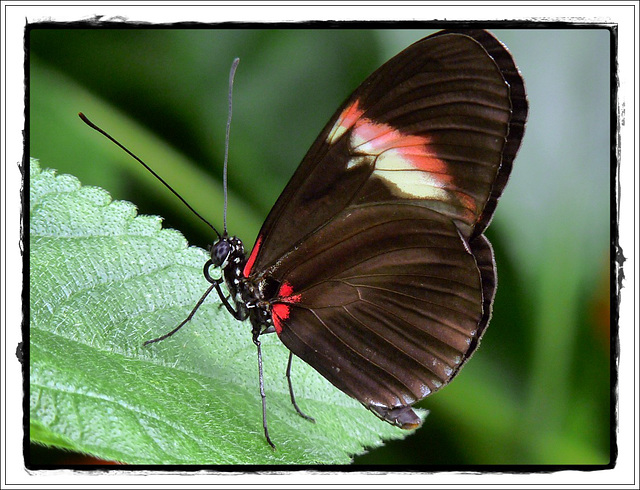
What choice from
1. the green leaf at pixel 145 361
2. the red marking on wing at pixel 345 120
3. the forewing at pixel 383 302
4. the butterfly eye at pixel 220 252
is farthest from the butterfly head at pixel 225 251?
the red marking on wing at pixel 345 120

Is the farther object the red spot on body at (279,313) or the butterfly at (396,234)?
the red spot on body at (279,313)

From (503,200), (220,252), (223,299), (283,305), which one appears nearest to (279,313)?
(283,305)

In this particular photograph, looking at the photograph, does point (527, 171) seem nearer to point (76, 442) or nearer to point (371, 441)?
point (371, 441)

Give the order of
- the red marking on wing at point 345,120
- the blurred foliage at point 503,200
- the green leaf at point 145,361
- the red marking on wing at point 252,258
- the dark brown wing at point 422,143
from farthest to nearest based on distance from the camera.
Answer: the blurred foliage at point 503,200 → the red marking on wing at point 252,258 → the red marking on wing at point 345,120 → the dark brown wing at point 422,143 → the green leaf at point 145,361

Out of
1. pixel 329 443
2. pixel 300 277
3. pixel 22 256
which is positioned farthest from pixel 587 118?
pixel 22 256

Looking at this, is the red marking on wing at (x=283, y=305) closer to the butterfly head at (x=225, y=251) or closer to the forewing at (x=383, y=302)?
the forewing at (x=383, y=302)

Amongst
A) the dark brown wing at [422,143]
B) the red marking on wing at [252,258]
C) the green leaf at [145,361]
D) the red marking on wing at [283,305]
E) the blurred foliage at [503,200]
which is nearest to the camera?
the green leaf at [145,361]

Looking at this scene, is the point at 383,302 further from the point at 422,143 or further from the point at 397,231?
the point at 422,143
